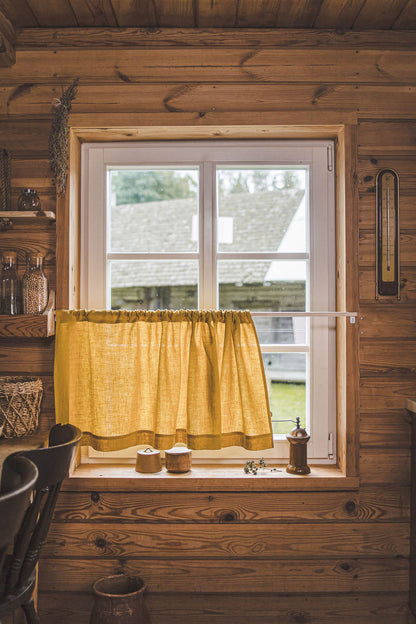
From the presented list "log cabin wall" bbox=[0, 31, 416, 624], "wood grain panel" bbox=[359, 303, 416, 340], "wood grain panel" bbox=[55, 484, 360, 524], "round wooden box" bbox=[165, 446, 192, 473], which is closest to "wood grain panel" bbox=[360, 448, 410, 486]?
"log cabin wall" bbox=[0, 31, 416, 624]

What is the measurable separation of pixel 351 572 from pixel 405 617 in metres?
0.28

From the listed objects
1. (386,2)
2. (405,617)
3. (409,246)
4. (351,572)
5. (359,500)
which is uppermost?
(386,2)

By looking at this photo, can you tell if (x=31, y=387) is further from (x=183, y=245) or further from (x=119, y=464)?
(x=183, y=245)

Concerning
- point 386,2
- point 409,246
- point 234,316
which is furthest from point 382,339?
point 386,2

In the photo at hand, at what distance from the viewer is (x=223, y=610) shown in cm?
216

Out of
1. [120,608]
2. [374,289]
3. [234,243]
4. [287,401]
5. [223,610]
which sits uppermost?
[234,243]

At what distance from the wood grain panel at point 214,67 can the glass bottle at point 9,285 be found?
2.48 ft

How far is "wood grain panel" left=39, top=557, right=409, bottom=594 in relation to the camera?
7.07ft

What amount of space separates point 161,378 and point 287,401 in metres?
0.61

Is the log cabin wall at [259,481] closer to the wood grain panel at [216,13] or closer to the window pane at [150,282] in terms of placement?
the wood grain panel at [216,13]

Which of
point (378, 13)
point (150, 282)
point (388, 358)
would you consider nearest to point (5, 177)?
point (150, 282)

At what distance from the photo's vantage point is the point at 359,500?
85.6 inches

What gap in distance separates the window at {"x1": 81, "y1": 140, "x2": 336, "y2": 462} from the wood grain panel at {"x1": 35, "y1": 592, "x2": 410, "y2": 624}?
585 millimetres

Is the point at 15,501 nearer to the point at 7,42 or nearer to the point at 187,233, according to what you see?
the point at 187,233
